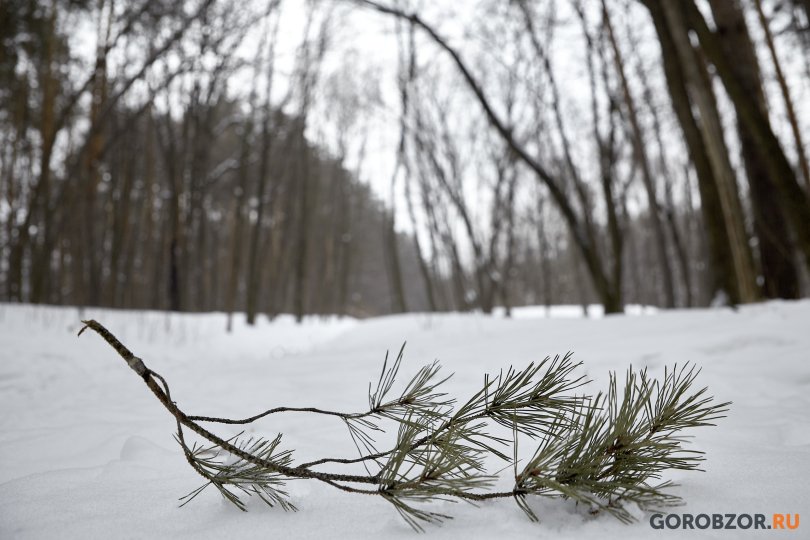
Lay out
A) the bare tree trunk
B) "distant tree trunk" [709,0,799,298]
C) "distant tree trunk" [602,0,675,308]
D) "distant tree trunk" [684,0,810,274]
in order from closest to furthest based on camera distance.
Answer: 1. "distant tree trunk" [684,0,810,274]
2. the bare tree trunk
3. "distant tree trunk" [709,0,799,298]
4. "distant tree trunk" [602,0,675,308]

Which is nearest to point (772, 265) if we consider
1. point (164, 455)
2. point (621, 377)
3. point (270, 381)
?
point (621, 377)

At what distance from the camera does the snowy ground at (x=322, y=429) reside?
30.6 inches

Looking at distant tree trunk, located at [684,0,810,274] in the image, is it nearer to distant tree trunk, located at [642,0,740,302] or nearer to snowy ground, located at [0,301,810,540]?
snowy ground, located at [0,301,810,540]

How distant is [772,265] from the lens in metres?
4.80

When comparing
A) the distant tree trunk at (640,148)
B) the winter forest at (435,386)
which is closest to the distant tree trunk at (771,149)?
the winter forest at (435,386)

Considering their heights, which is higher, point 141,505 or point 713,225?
point 713,225

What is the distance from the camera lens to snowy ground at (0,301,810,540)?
2.55 ft

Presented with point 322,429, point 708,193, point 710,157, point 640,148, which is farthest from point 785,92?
point 322,429

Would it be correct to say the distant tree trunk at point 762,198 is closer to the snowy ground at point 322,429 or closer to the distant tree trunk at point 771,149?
the distant tree trunk at point 771,149

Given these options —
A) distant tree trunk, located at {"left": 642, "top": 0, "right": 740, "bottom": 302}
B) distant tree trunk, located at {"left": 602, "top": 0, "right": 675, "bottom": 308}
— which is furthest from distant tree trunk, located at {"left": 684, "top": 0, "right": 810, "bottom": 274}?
distant tree trunk, located at {"left": 602, "top": 0, "right": 675, "bottom": 308}

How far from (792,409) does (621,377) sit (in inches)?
24.2

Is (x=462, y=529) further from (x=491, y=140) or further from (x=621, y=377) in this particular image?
(x=491, y=140)

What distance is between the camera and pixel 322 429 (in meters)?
1.51

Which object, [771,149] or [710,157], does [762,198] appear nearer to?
[710,157]
